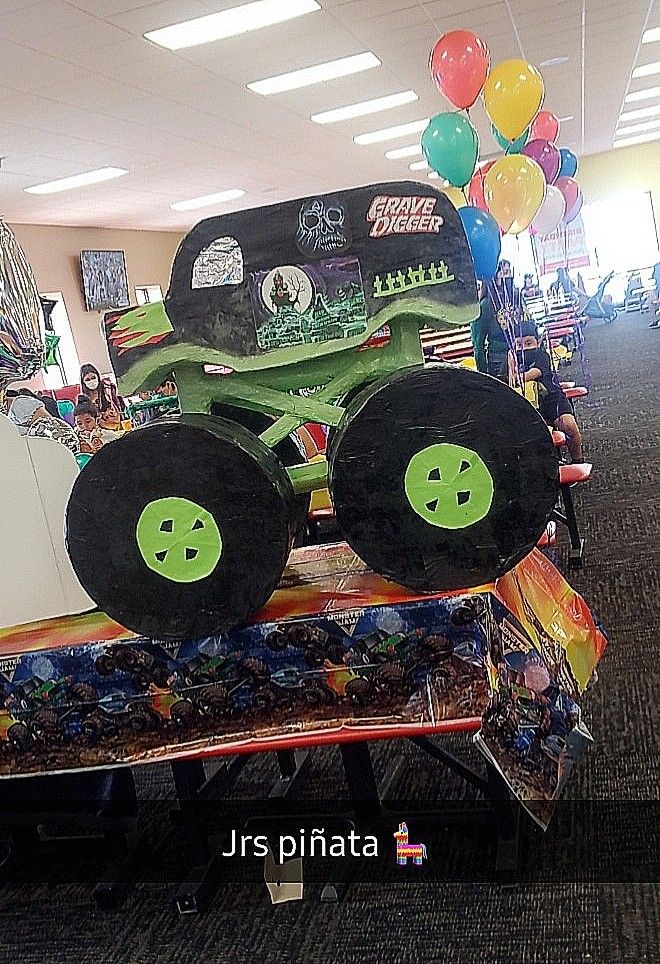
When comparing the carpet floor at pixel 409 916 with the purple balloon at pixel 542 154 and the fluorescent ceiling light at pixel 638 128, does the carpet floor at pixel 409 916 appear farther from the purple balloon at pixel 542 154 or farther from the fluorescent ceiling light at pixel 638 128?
the fluorescent ceiling light at pixel 638 128

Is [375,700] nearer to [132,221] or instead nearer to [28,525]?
[28,525]

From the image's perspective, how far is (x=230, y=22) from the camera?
5473mm

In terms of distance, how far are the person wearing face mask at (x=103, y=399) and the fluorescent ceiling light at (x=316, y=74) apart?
242cm

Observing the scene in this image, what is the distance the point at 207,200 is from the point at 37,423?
35.1 feet

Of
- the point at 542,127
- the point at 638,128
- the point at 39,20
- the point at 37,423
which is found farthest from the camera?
the point at 638,128

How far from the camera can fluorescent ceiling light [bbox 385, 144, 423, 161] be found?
11.4m

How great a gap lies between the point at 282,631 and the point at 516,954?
654 mm

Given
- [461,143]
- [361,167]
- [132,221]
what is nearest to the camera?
[461,143]

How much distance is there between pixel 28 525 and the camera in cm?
185

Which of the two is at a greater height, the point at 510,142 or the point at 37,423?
the point at 510,142

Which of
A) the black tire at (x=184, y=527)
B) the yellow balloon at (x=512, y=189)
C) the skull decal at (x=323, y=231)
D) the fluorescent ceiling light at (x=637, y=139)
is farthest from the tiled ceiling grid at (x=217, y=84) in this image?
the fluorescent ceiling light at (x=637, y=139)

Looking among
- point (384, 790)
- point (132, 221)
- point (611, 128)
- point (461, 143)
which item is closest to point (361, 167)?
point (132, 221)

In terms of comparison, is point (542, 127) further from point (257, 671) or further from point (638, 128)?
point (638, 128)

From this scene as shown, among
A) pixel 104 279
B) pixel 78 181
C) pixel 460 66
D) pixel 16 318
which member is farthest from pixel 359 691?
pixel 104 279
